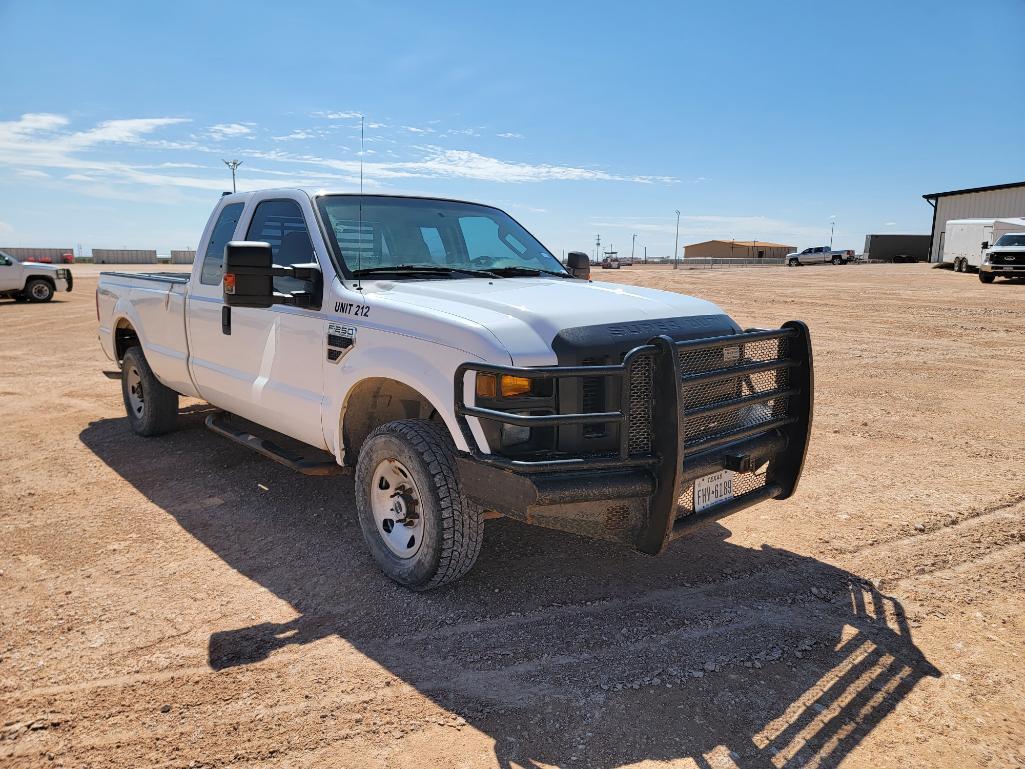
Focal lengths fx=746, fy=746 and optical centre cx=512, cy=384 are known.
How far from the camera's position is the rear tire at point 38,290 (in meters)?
21.0

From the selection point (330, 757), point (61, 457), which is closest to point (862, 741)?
point (330, 757)

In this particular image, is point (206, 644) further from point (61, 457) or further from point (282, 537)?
point (61, 457)

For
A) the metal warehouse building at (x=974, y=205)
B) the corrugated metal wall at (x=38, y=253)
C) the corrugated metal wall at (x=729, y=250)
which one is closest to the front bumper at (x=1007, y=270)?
the metal warehouse building at (x=974, y=205)

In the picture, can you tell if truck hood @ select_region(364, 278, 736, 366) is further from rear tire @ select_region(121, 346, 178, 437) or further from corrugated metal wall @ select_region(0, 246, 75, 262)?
corrugated metal wall @ select_region(0, 246, 75, 262)

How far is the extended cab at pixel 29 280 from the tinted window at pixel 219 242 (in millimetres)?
19128

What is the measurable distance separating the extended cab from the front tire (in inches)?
843

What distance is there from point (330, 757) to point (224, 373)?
3.18 metres

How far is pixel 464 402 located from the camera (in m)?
3.24

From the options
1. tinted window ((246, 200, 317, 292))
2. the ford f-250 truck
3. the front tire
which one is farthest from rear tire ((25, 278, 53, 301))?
the front tire

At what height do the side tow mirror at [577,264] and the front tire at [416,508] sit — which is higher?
the side tow mirror at [577,264]

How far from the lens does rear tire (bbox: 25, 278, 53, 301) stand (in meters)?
21.0

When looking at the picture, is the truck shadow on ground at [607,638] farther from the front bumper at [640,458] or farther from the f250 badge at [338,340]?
the f250 badge at [338,340]

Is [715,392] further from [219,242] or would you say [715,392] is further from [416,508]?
[219,242]

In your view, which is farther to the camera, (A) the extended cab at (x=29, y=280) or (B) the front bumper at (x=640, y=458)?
(A) the extended cab at (x=29, y=280)
